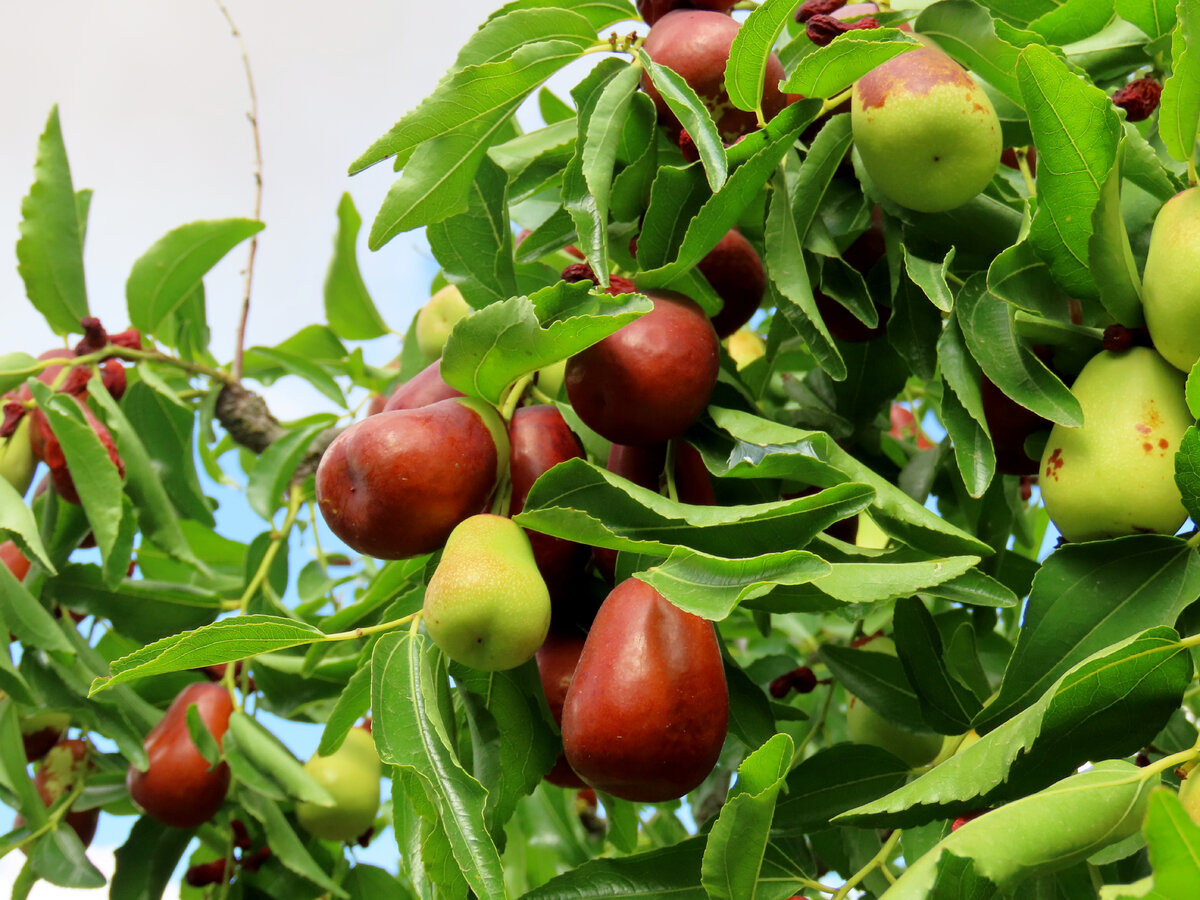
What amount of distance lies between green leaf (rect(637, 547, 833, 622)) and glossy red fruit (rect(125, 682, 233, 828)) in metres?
0.86

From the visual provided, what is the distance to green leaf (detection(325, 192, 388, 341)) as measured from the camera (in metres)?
1.85

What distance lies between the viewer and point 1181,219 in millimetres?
859

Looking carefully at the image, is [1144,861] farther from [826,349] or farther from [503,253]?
[503,253]

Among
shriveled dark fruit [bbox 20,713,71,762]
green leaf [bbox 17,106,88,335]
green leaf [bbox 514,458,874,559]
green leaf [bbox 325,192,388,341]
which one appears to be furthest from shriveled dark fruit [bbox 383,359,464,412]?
shriveled dark fruit [bbox 20,713,71,762]

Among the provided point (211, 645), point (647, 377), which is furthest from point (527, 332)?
point (211, 645)

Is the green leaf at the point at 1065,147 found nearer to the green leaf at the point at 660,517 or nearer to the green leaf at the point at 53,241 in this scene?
the green leaf at the point at 660,517

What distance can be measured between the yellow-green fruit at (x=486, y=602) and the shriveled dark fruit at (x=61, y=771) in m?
1.04

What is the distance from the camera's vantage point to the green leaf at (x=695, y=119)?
2.93ft

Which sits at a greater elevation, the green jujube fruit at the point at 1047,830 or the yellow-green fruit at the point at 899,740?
the green jujube fruit at the point at 1047,830

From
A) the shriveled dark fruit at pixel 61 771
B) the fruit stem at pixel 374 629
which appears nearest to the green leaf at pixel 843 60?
the fruit stem at pixel 374 629

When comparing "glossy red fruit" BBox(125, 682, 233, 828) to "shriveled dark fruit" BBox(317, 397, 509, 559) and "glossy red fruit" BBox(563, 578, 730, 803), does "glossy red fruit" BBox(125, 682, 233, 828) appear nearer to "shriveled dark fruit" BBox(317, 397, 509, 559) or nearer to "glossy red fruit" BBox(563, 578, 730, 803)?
"shriveled dark fruit" BBox(317, 397, 509, 559)

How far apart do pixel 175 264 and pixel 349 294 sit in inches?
13.4

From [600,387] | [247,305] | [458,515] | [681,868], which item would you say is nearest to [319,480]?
[458,515]

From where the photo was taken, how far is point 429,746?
2.79 feet
